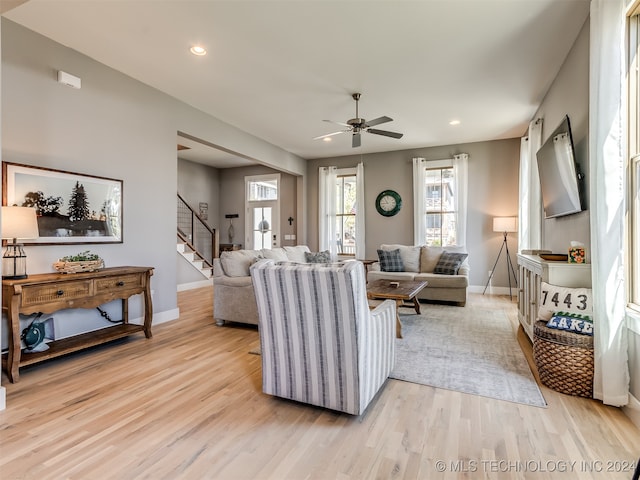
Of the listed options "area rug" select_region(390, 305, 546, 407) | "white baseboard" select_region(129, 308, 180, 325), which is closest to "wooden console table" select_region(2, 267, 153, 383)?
"white baseboard" select_region(129, 308, 180, 325)

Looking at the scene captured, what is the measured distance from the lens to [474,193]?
6.75 metres

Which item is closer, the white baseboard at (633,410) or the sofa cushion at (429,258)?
the white baseboard at (633,410)

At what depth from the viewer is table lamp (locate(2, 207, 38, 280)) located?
255cm

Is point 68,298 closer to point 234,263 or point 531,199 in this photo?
point 234,263

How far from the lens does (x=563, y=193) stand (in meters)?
3.26

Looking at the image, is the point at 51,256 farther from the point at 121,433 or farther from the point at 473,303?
the point at 473,303

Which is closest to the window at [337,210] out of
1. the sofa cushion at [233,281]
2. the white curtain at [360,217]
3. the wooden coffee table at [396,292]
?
the white curtain at [360,217]

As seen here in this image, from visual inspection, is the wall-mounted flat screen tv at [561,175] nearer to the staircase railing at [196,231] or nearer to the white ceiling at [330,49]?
the white ceiling at [330,49]

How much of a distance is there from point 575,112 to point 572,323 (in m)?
2.05

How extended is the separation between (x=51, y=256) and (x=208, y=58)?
2.50m

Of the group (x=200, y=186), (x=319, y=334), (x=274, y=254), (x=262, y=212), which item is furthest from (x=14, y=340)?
(x=200, y=186)

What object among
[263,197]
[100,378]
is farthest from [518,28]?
[263,197]

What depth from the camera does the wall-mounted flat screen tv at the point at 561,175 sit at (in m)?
3.04

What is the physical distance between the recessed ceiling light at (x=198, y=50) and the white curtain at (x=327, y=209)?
4657mm
